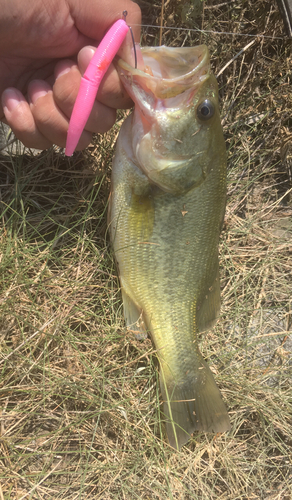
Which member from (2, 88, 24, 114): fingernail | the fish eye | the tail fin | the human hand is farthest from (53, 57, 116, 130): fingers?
the tail fin

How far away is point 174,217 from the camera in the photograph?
173 cm

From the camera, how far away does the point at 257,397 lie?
7.92ft

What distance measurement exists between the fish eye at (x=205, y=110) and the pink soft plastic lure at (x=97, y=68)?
45 cm

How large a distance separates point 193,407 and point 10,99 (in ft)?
6.30

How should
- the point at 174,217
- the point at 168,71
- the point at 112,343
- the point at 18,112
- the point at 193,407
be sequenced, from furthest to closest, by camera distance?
the point at 112,343
the point at 193,407
the point at 174,217
the point at 18,112
the point at 168,71

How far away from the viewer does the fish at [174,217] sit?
1517 mm

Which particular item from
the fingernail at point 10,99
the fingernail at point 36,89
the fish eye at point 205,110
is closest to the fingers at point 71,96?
the fingernail at point 36,89

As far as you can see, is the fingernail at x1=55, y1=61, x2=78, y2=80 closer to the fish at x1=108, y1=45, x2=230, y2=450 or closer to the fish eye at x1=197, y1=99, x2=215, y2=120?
the fish at x1=108, y1=45, x2=230, y2=450

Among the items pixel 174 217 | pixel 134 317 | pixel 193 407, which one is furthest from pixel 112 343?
pixel 174 217

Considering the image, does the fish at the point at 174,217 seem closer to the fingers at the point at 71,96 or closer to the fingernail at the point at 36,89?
the fingers at the point at 71,96

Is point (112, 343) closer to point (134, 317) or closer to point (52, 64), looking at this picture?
point (134, 317)

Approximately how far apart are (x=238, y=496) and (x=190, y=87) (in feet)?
Result: 8.53

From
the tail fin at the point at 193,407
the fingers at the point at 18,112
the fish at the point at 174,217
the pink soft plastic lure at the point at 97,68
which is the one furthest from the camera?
the tail fin at the point at 193,407

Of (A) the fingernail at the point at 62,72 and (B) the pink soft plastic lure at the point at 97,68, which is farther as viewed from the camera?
(A) the fingernail at the point at 62,72
